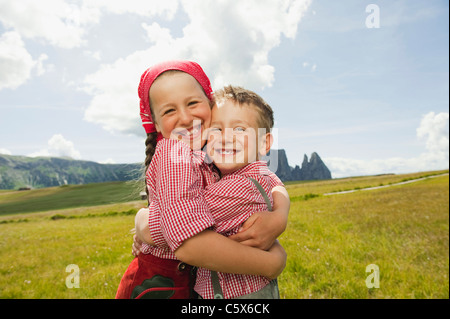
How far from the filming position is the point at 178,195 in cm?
171

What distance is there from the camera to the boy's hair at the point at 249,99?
229cm

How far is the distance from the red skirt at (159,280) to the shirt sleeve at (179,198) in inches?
14.2

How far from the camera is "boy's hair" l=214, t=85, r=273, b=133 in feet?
7.52

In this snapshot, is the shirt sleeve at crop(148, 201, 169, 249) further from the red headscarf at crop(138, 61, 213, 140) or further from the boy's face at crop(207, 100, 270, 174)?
the red headscarf at crop(138, 61, 213, 140)

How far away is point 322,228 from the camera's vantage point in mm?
11875

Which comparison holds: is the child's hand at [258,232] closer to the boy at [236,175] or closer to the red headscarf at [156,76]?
the boy at [236,175]

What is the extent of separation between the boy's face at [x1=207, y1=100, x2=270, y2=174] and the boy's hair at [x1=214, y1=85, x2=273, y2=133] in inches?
1.9

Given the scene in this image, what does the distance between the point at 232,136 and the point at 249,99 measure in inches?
14.5

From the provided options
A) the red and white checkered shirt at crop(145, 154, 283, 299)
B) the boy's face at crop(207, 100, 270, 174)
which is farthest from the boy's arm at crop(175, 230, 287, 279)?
the boy's face at crop(207, 100, 270, 174)

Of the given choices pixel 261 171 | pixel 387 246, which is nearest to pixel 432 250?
pixel 387 246

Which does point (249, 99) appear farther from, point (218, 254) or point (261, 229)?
point (218, 254)

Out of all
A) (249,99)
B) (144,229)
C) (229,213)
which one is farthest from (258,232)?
(249,99)

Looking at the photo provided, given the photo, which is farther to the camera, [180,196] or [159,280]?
[159,280]
